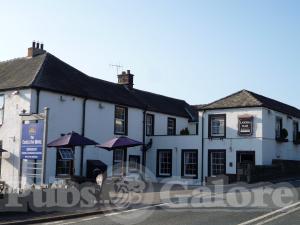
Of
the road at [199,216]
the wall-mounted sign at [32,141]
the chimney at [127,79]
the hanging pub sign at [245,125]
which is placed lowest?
the road at [199,216]

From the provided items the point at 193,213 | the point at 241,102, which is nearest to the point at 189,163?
the point at 241,102

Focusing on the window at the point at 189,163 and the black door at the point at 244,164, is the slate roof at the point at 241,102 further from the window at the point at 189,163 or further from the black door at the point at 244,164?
the window at the point at 189,163

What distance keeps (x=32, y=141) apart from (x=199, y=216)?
22.6 feet

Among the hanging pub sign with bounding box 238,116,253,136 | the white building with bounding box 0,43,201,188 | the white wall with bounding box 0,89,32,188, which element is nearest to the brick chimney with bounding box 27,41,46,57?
the white building with bounding box 0,43,201,188

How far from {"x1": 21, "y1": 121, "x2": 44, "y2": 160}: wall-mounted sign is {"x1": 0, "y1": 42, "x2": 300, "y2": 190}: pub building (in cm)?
570

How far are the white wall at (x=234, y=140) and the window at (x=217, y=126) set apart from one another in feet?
0.78

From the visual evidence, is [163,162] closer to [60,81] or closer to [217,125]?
[217,125]

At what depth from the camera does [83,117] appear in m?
27.1

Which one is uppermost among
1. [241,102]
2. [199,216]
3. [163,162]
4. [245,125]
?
[241,102]

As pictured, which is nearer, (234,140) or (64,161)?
(64,161)

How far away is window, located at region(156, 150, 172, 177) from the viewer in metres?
32.3

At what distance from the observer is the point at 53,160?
25281mm

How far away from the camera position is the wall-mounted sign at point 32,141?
16.7 metres

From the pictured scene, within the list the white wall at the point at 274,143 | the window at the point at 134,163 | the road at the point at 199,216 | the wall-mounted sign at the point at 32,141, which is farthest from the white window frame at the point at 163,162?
the wall-mounted sign at the point at 32,141
